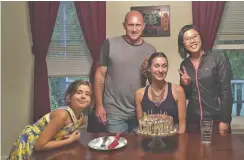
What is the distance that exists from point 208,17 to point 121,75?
3.44ft

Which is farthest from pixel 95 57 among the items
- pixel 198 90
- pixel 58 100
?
pixel 198 90

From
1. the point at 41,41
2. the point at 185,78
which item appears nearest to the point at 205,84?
the point at 185,78

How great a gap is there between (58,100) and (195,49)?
158cm

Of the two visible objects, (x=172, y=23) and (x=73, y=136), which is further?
(x=172, y=23)

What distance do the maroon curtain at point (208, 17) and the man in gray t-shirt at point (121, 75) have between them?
55cm

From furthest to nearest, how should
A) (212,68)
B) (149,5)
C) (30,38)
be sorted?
(30,38), (149,5), (212,68)

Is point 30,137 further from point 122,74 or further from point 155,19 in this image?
point 155,19

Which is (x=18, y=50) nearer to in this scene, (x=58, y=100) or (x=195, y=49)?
(x=58, y=100)

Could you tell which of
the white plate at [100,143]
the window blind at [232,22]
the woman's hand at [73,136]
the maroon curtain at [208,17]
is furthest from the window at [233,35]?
the woman's hand at [73,136]

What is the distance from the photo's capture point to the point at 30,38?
3098 millimetres

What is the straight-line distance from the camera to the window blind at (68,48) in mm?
3111

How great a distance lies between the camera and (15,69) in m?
3.13

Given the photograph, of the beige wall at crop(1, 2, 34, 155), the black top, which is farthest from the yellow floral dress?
the beige wall at crop(1, 2, 34, 155)

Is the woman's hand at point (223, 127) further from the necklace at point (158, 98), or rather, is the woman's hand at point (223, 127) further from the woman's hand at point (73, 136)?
the woman's hand at point (73, 136)
